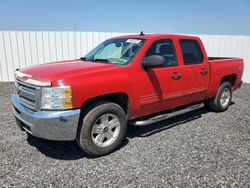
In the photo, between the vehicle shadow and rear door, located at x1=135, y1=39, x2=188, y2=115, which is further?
rear door, located at x1=135, y1=39, x2=188, y2=115

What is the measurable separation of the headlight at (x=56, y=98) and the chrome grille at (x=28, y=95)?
0.46ft

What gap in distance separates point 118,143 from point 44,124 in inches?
50.1

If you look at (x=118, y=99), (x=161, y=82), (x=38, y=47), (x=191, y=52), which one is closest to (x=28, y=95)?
(x=118, y=99)

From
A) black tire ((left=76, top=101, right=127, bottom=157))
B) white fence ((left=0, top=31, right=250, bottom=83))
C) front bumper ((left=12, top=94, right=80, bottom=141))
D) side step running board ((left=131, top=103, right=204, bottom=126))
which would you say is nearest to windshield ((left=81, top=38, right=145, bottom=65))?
black tire ((left=76, top=101, right=127, bottom=157))

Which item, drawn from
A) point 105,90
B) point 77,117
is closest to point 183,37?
point 105,90

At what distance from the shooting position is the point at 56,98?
10.1 feet

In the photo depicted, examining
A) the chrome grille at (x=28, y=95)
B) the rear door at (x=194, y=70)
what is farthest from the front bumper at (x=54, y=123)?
the rear door at (x=194, y=70)

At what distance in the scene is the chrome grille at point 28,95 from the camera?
322cm

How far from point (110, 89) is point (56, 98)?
833mm

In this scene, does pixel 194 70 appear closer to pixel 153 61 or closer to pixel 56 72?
pixel 153 61

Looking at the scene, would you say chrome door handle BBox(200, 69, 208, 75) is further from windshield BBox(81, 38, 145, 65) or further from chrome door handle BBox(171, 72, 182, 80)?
windshield BBox(81, 38, 145, 65)

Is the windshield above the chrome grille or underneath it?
above

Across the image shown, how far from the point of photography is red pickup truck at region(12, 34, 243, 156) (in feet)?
10.3

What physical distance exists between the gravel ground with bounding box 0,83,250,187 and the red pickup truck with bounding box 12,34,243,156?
1.19ft
